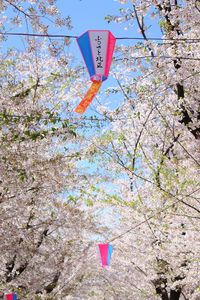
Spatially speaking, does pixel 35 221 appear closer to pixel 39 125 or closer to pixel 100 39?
pixel 39 125

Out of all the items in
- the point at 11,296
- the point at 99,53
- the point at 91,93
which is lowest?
the point at 11,296

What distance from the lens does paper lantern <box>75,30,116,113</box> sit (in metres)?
5.25

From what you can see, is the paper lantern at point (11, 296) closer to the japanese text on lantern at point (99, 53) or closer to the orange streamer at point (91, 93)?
the orange streamer at point (91, 93)

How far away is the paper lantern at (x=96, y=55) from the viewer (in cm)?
525

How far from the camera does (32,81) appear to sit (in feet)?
33.4

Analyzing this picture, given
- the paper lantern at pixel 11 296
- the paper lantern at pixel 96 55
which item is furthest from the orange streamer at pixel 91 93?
the paper lantern at pixel 11 296

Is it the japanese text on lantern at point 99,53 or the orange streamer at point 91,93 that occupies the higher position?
the japanese text on lantern at point 99,53

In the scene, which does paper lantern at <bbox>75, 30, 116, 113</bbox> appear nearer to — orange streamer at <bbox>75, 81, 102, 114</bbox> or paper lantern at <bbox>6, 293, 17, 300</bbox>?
orange streamer at <bbox>75, 81, 102, 114</bbox>

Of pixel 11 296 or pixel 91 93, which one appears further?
pixel 11 296

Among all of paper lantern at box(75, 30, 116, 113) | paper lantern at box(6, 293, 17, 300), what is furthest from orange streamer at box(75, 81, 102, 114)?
paper lantern at box(6, 293, 17, 300)

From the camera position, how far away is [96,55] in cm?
532

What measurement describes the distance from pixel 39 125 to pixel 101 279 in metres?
13.4

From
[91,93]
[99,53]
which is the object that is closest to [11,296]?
[91,93]

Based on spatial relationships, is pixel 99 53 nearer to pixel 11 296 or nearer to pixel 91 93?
pixel 91 93
